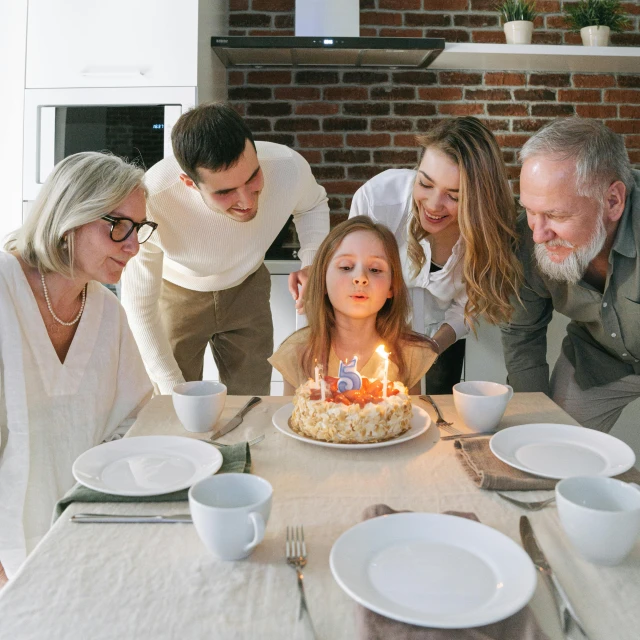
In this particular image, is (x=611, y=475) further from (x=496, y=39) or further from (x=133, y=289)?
(x=496, y=39)

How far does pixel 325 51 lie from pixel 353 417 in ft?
7.67

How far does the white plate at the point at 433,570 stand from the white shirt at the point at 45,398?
91 centimetres

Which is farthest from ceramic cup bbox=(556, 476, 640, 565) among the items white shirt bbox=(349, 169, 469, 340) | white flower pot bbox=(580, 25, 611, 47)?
white flower pot bbox=(580, 25, 611, 47)

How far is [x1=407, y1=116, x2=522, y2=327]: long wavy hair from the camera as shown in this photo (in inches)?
70.5

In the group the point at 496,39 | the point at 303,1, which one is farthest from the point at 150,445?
the point at 496,39

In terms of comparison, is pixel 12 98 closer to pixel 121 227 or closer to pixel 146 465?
pixel 121 227

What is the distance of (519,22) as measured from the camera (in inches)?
124

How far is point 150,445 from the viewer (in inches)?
45.5

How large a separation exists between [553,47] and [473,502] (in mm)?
2729

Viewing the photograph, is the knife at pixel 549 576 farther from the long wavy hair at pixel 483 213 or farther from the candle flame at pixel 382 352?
the long wavy hair at pixel 483 213

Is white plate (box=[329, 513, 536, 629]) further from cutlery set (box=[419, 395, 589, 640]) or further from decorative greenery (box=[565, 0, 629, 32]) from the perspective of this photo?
decorative greenery (box=[565, 0, 629, 32])

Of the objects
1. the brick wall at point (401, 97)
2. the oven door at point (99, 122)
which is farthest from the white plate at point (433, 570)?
the brick wall at point (401, 97)

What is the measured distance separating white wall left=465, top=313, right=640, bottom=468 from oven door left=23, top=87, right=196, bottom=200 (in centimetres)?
159

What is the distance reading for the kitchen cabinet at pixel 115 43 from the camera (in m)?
2.77
